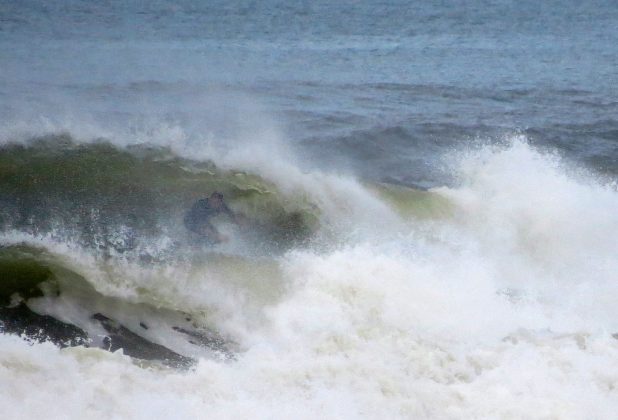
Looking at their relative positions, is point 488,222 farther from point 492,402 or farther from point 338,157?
point 492,402

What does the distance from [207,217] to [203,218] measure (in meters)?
0.07

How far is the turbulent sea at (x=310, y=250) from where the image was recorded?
8.91m

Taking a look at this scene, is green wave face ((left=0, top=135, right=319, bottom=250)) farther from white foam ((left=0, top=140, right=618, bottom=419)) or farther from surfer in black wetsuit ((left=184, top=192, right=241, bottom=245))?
white foam ((left=0, top=140, right=618, bottom=419))

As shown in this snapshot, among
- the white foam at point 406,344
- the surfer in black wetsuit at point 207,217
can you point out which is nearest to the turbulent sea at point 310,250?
the white foam at point 406,344

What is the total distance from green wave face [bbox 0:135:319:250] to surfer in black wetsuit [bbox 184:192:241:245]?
0.21 m

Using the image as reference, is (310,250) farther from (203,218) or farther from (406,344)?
(406,344)

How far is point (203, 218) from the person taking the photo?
13445mm

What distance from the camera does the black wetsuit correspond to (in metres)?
13.2

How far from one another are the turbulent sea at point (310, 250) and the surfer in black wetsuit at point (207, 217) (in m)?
0.16

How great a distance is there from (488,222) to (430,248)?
222 cm

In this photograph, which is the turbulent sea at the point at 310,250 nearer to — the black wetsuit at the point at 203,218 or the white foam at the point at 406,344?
the white foam at the point at 406,344

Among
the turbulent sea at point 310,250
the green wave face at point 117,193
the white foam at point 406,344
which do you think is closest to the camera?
the white foam at point 406,344

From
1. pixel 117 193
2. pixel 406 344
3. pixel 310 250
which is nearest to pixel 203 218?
pixel 117 193

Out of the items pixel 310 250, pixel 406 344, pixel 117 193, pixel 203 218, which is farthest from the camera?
pixel 117 193
